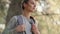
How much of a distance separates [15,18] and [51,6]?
12.7 ft

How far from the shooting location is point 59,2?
21.4ft

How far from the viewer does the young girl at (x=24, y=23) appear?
2.55 meters

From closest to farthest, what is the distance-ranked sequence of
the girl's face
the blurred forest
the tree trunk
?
the girl's face → the tree trunk → the blurred forest

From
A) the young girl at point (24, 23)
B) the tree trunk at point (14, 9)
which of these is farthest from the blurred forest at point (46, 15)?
the young girl at point (24, 23)

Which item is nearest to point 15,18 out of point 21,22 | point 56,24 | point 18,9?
point 21,22

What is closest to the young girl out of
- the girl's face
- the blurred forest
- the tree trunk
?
the girl's face

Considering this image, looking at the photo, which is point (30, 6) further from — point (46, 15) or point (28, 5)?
point (46, 15)

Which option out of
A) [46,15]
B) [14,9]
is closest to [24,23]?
A: [14,9]

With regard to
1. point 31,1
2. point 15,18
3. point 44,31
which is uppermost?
point 31,1

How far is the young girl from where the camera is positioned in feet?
8.36

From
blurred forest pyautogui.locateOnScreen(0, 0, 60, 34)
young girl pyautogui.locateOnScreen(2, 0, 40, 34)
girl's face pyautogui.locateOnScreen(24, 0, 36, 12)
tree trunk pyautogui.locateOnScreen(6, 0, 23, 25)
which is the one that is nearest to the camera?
young girl pyautogui.locateOnScreen(2, 0, 40, 34)

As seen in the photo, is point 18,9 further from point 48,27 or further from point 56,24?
point 56,24

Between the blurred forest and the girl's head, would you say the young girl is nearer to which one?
the girl's head

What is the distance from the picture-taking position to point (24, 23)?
259 cm
